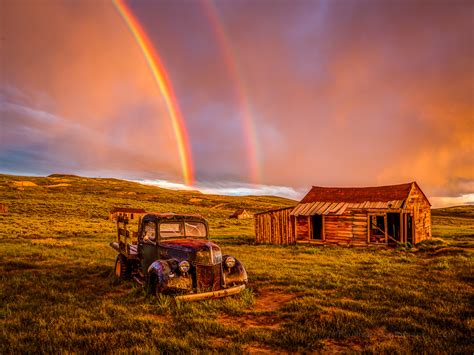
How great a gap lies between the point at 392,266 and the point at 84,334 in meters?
11.8

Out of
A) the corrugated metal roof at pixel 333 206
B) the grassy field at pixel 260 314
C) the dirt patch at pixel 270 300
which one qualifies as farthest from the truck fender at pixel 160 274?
the corrugated metal roof at pixel 333 206

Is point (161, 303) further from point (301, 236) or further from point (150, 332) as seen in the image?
point (301, 236)

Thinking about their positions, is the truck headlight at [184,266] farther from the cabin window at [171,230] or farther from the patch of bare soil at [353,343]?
the patch of bare soil at [353,343]

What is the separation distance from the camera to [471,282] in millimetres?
9828

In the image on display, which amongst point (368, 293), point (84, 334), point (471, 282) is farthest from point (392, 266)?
point (84, 334)

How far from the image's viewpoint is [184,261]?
298 inches

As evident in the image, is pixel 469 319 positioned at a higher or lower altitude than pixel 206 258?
lower

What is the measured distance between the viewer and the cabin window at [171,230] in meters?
8.80

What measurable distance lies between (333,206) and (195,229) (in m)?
16.9

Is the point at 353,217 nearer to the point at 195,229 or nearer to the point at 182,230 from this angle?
the point at 195,229

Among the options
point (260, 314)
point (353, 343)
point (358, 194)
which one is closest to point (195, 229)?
point (260, 314)

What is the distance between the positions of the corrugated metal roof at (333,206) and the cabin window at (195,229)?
51.5ft

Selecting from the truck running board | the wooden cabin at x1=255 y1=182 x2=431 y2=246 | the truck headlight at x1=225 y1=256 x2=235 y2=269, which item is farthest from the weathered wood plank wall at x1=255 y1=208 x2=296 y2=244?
the truck headlight at x1=225 y1=256 x2=235 y2=269

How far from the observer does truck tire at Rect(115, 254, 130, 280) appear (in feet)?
33.9
